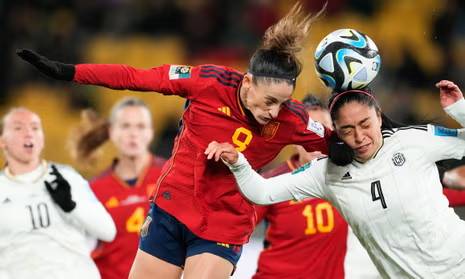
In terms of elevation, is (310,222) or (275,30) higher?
(275,30)

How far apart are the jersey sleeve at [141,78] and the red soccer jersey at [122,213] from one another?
2.13 m

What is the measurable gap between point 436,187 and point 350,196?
15.0 inches

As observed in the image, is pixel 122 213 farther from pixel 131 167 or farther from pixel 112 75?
pixel 112 75

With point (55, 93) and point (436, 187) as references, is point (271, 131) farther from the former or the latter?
point (55, 93)

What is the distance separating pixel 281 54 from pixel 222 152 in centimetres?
60

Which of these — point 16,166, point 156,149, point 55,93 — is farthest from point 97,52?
point 16,166

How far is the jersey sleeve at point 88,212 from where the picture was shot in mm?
5352

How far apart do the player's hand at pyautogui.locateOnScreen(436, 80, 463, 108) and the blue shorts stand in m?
1.22

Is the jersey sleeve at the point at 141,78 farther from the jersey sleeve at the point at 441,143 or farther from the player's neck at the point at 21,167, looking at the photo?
the player's neck at the point at 21,167

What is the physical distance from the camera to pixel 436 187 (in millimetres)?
3857

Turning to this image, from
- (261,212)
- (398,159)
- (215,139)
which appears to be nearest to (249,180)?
(215,139)

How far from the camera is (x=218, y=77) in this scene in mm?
4148

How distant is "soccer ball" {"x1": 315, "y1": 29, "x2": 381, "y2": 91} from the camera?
3.94 metres

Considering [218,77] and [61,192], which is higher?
[218,77]
